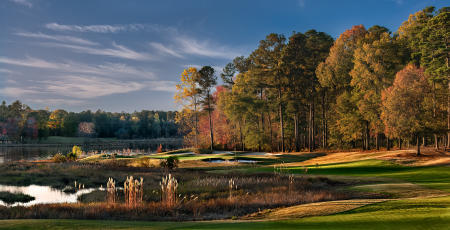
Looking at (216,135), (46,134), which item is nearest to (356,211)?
(216,135)

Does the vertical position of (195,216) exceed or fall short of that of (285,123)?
it falls short

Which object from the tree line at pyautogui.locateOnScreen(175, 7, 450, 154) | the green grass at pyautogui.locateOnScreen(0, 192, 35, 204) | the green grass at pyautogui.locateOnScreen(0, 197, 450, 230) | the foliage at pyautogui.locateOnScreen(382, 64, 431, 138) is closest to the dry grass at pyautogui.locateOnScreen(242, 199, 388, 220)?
the green grass at pyautogui.locateOnScreen(0, 197, 450, 230)

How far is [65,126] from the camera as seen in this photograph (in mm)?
114188

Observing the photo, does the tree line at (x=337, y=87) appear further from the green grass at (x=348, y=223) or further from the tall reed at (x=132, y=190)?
the tall reed at (x=132, y=190)

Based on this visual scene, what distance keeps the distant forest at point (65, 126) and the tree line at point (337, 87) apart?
71.6 metres

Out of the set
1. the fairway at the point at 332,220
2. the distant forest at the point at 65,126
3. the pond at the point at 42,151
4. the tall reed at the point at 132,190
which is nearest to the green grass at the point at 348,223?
the fairway at the point at 332,220

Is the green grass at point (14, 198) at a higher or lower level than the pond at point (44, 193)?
higher

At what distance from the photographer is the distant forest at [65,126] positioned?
100812mm

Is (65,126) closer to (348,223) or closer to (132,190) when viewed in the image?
(132,190)

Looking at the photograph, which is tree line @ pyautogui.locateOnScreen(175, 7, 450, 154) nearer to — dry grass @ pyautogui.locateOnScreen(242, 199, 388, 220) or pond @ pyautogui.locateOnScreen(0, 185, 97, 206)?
dry grass @ pyautogui.locateOnScreen(242, 199, 388, 220)

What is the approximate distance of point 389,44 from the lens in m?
37.0

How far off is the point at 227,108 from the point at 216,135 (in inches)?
343

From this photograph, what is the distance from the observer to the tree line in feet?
108

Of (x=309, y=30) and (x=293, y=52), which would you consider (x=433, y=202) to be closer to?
(x=293, y=52)
